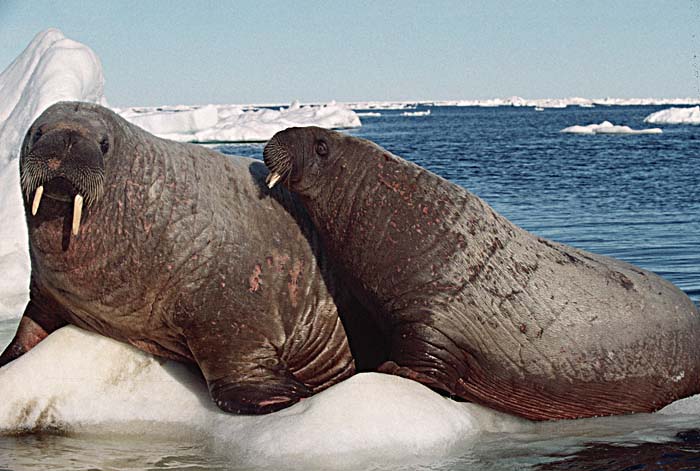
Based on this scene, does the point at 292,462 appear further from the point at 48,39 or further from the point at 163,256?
the point at 48,39

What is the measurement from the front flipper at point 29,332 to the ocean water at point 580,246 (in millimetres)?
666

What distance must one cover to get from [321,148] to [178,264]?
1.09m

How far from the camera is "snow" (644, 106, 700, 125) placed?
215 feet

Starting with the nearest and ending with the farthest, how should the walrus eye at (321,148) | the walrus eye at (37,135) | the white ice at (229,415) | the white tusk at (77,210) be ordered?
the white ice at (229,415)
the white tusk at (77,210)
the walrus eye at (37,135)
the walrus eye at (321,148)

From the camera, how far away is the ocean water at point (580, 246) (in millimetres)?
4500

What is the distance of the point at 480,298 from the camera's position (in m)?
5.15

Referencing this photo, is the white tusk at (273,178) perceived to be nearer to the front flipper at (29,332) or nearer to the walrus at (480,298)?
the walrus at (480,298)

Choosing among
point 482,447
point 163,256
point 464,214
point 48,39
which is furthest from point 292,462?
point 48,39

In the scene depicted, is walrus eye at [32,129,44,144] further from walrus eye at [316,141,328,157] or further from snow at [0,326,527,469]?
walrus eye at [316,141,328,157]

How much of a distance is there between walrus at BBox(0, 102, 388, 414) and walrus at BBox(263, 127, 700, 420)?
0.29m

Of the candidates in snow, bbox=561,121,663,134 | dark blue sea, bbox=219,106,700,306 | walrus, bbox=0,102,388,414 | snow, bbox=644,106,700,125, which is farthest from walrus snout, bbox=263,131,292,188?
snow, bbox=644,106,700,125

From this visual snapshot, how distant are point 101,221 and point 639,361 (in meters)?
2.88

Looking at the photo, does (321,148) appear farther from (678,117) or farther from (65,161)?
(678,117)

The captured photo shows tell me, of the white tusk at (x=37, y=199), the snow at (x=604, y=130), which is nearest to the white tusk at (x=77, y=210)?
the white tusk at (x=37, y=199)
